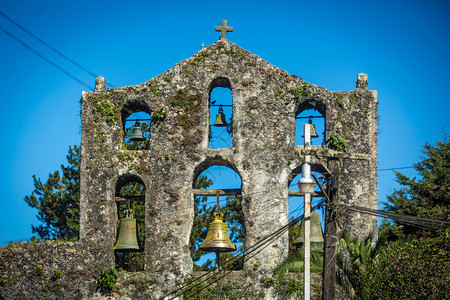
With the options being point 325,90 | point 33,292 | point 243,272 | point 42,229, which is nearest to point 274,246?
point 243,272

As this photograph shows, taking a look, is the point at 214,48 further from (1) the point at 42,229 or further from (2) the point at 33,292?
(1) the point at 42,229

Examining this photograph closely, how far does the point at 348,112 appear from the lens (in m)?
30.5

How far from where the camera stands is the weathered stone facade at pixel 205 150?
2955 cm

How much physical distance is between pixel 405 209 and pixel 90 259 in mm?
13072

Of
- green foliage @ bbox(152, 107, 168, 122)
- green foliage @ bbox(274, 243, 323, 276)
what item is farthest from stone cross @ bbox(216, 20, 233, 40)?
green foliage @ bbox(274, 243, 323, 276)

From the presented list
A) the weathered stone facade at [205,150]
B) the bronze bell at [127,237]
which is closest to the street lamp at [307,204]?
the weathered stone facade at [205,150]

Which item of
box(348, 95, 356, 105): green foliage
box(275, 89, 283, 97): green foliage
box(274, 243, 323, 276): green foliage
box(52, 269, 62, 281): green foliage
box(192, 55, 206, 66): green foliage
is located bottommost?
box(52, 269, 62, 281): green foliage

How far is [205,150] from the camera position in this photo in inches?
1184

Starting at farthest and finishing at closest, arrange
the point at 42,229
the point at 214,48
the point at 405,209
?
1. the point at 42,229
2. the point at 405,209
3. the point at 214,48

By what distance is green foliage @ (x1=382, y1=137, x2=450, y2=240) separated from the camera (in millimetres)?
34781

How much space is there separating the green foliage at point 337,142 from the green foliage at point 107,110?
707cm

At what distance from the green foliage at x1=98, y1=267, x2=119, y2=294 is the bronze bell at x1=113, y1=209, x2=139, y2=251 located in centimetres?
84

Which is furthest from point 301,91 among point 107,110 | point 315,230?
point 107,110

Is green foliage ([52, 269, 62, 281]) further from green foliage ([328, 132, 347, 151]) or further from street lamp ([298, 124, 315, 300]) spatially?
green foliage ([328, 132, 347, 151])
